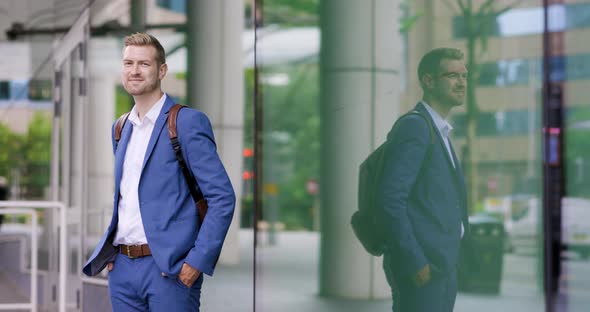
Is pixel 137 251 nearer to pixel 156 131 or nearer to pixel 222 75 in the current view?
pixel 156 131

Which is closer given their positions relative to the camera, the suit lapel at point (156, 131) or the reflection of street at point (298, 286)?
the suit lapel at point (156, 131)

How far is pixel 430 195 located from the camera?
3.15 meters

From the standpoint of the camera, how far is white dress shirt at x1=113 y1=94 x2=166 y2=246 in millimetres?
2850

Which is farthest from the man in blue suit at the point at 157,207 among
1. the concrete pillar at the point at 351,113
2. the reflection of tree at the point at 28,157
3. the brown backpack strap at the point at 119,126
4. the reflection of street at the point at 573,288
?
the reflection of tree at the point at 28,157

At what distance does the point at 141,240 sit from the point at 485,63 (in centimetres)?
133

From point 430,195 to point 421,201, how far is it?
4cm

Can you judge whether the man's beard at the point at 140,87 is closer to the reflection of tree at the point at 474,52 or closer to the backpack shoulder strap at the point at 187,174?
the backpack shoulder strap at the point at 187,174

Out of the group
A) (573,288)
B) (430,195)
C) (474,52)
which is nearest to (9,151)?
(430,195)

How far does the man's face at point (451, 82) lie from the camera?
310 centimetres

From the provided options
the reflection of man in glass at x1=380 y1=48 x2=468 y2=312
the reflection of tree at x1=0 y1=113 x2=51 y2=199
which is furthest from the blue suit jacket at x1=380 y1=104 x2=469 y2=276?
the reflection of tree at x1=0 y1=113 x2=51 y2=199

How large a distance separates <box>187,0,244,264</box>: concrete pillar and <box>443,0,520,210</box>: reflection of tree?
7.09ft

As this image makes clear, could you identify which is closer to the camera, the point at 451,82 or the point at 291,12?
the point at 451,82

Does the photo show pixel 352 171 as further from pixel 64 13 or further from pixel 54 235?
pixel 64 13

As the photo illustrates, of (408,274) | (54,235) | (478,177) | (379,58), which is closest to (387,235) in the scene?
(408,274)
